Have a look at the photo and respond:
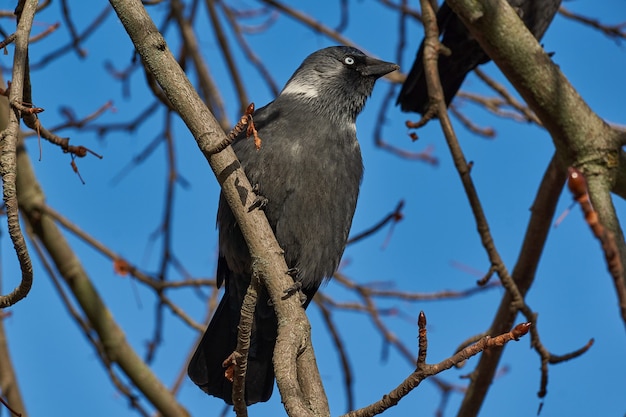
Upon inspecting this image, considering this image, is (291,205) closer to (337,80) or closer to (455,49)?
(337,80)

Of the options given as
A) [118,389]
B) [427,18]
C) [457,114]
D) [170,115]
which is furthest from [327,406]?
[457,114]

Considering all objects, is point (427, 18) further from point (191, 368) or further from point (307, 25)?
point (191, 368)

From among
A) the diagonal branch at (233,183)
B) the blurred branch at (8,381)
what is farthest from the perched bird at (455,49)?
the blurred branch at (8,381)

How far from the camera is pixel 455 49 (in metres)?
4.83

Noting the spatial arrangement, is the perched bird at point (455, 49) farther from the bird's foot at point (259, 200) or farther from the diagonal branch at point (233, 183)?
the diagonal branch at point (233, 183)

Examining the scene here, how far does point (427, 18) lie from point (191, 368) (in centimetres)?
195

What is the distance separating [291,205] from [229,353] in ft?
2.44

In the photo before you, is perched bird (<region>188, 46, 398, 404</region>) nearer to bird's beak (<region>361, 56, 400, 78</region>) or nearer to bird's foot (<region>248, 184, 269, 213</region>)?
bird's foot (<region>248, 184, 269, 213</region>)

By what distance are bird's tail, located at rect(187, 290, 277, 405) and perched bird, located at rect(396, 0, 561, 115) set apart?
5.15 feet

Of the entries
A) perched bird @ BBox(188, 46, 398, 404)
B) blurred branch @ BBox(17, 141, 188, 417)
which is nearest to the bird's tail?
perched bird @ BBox(188, 46, 398, 404)

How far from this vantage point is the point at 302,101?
3947 mm

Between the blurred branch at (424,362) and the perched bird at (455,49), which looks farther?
the perched bird at (455,49)

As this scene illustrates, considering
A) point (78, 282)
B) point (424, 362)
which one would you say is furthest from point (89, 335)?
point (424, 362)

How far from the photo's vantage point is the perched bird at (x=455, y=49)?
4.74 m
